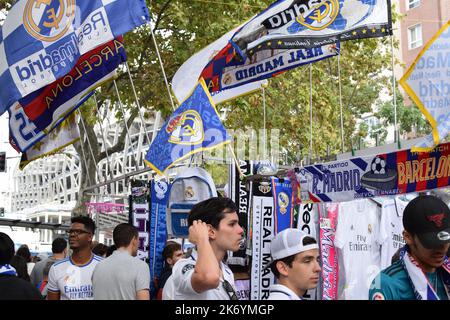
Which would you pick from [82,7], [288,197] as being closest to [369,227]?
[288,197]

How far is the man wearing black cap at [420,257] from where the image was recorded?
358 centimetres

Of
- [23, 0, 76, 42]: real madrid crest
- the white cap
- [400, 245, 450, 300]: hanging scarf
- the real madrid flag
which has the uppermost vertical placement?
[23, 0, 76, 42]: real madrid crest

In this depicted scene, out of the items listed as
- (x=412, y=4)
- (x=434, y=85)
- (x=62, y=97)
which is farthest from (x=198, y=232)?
(x=412, y=4)

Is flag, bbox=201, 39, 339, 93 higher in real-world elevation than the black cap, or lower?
higher

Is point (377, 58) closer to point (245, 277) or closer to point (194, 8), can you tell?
point (194, 8)

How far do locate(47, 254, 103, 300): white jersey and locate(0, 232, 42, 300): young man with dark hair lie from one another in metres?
2.10

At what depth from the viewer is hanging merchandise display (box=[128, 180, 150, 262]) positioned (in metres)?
9.87

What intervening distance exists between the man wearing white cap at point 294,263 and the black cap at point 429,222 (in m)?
0.65

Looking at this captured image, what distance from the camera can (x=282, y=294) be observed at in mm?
3873

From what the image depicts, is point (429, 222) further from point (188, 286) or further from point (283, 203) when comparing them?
point (283, 203)

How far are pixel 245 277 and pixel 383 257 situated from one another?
5.89 ft

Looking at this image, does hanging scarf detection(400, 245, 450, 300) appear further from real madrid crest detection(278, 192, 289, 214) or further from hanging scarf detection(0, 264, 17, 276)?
real madrid crest detection(278, 192, 289, 214)

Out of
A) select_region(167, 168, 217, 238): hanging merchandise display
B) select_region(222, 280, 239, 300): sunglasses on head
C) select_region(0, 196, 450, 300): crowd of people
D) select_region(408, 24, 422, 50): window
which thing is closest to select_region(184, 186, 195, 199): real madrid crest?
select_region(167, 168, 217, 238): hanging merchandise display
